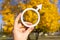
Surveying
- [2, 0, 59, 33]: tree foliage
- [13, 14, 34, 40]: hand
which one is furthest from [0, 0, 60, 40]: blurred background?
[13, 14, 34, 40]: hand

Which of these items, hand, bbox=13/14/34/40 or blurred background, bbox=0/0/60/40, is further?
blurred background, bbox=0/0/60/40

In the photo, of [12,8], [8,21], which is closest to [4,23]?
[8,21]

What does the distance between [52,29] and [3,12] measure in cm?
355

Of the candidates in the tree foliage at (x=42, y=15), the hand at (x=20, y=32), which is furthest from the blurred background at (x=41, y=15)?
the hand at (x=20, y=32)

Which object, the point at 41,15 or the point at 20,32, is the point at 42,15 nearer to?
the point at 41,15

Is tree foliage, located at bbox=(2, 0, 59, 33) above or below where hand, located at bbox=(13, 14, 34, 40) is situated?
below

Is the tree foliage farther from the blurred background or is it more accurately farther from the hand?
the hand

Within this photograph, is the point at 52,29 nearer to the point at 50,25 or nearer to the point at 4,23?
the point at 50,25

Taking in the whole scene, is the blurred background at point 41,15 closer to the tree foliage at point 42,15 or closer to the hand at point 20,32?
the tree foliage at point 42,15

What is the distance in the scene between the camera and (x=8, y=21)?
10844 mm

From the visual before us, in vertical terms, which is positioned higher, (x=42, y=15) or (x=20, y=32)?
(x=20, y=32)

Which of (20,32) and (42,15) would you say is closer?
(20,32)

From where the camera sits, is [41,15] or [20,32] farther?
[41,15]

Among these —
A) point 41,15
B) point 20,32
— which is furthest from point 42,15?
point 20,32
